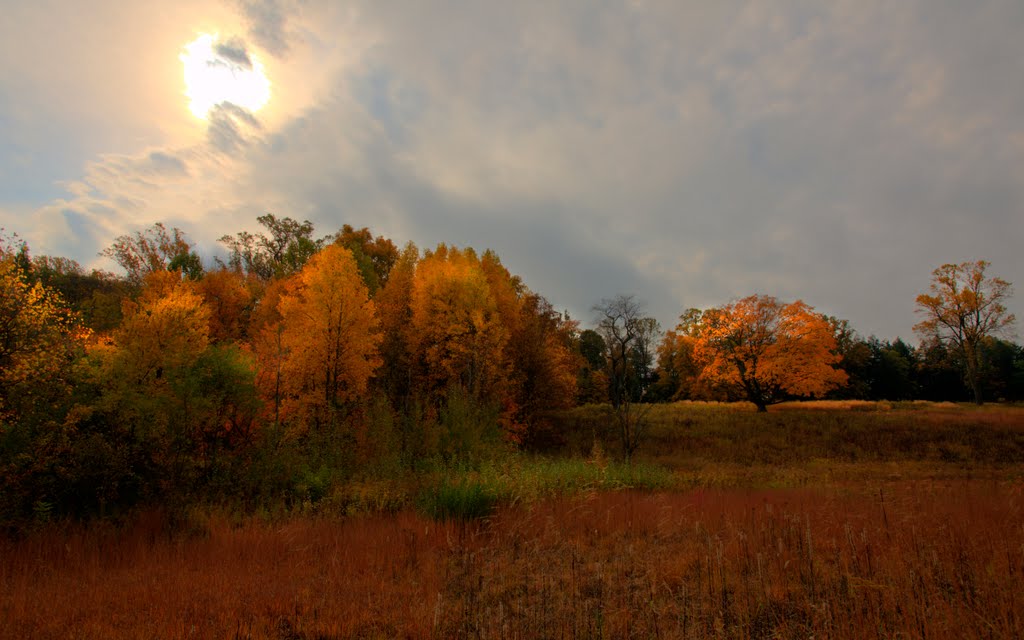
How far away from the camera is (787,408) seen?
38.7 meters

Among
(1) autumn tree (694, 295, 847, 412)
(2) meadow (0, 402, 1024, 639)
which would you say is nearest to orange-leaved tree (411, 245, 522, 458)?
(2) meadow (0, 402, 1024, 639)

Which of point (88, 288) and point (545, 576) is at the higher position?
point (88, 288)

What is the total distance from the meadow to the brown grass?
0.12 ft

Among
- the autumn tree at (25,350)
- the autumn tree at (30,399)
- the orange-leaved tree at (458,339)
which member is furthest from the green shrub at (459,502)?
the orange-leaved tree at (458,339)

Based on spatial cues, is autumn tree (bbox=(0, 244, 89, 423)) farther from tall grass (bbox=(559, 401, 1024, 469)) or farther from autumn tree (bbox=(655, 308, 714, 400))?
autumn tree (bbox=(655, 308, 714, 400))

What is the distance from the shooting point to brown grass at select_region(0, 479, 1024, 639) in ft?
15.4

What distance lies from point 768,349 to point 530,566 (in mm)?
37622

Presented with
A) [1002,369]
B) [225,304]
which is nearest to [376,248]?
[225,304]

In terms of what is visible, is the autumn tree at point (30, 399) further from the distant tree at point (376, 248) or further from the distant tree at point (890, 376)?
the distant tree at point (890, 376)

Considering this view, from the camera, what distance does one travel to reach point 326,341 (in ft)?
80.3

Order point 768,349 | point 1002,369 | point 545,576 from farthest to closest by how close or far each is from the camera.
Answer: point 1002,369
point 768,349
point 545,576

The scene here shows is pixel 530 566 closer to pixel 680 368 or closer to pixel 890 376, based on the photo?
pixel 680 368

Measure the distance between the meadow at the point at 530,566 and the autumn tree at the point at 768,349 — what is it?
87.2 feet

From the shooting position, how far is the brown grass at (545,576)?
471 centimetres
